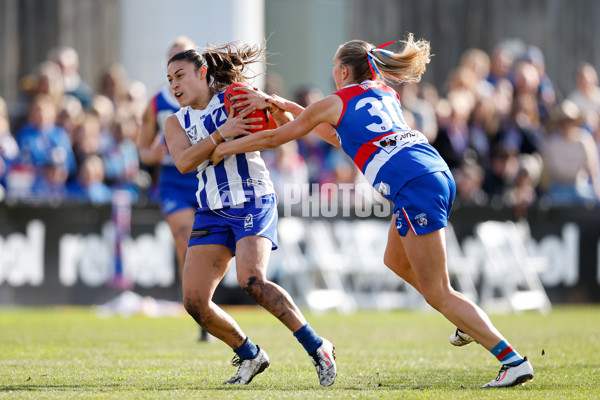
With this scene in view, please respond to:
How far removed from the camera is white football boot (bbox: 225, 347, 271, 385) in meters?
6.04

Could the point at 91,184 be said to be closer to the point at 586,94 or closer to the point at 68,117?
the point at 68,117

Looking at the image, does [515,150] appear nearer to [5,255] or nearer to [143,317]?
[143,317]

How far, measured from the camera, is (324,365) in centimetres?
590

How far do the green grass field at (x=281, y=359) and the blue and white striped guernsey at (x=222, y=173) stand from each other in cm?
117

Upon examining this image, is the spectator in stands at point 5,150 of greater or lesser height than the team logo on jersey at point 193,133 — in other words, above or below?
below

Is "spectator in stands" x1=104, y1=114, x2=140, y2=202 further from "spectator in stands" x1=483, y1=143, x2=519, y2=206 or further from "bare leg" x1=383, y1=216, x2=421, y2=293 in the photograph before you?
"bare leg" x1=383, y1=216, x2=421, y2=293

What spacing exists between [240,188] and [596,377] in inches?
105

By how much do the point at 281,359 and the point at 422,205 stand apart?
2.26 metres

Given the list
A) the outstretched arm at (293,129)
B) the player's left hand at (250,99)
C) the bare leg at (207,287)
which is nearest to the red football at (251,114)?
the player's left hand at (250,99)

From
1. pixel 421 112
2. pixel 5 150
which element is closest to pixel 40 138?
pixel 5 150

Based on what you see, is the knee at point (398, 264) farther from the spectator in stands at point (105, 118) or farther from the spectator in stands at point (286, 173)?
the spectator in stands at point (105, 118)

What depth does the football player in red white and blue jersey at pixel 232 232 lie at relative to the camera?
234 inches

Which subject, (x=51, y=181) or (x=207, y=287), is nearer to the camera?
(x=207, y=287)

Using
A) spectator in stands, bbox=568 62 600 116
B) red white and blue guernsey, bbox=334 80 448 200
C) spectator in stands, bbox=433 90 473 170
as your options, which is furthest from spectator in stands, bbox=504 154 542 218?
red white and blue guernsey, bbox=334 80 448 200
